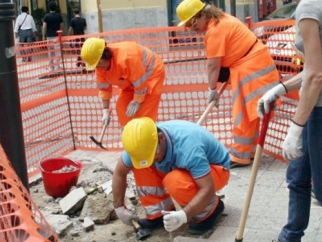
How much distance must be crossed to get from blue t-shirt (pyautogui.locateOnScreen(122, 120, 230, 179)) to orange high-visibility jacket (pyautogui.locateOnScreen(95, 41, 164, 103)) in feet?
4.57

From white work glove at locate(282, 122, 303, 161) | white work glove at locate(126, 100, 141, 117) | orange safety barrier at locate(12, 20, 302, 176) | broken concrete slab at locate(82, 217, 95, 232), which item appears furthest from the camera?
orange safety barrier at locate(12, 20, 302, 176)

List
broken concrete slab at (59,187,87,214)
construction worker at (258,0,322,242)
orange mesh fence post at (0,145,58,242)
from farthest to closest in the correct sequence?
1. broken concrete slab at (59,187,87,214)
2. construction worker at (258,0,322,242)
3. orange mesh fence post at (0,145,58,242)

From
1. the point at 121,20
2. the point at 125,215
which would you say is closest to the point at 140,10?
the point at 121,20

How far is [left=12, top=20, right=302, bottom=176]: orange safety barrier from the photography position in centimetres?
643

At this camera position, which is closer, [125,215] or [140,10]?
[125,215]

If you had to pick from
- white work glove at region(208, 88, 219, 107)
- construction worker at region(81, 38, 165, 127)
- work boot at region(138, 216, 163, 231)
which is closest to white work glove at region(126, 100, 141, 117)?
construction worker at region(81, 38, 165, 127)

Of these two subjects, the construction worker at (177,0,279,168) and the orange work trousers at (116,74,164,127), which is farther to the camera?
the orange work trousers at (116,74,164,127)

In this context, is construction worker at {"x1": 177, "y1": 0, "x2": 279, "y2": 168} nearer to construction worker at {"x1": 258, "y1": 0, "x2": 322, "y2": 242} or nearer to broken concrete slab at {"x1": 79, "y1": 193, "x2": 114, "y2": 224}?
broken concrete slab at {"x1": 79, "y1": 193, "x2": 114, "y2": 224}

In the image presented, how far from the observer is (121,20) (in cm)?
2003

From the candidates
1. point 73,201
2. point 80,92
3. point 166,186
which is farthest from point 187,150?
point 80,92

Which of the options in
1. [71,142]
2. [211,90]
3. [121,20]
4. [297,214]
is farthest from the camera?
[121,20]

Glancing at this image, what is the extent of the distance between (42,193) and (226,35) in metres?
2.21

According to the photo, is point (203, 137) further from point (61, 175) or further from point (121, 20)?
point (121, 20)

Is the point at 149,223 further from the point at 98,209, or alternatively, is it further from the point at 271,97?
the point at 271,97
